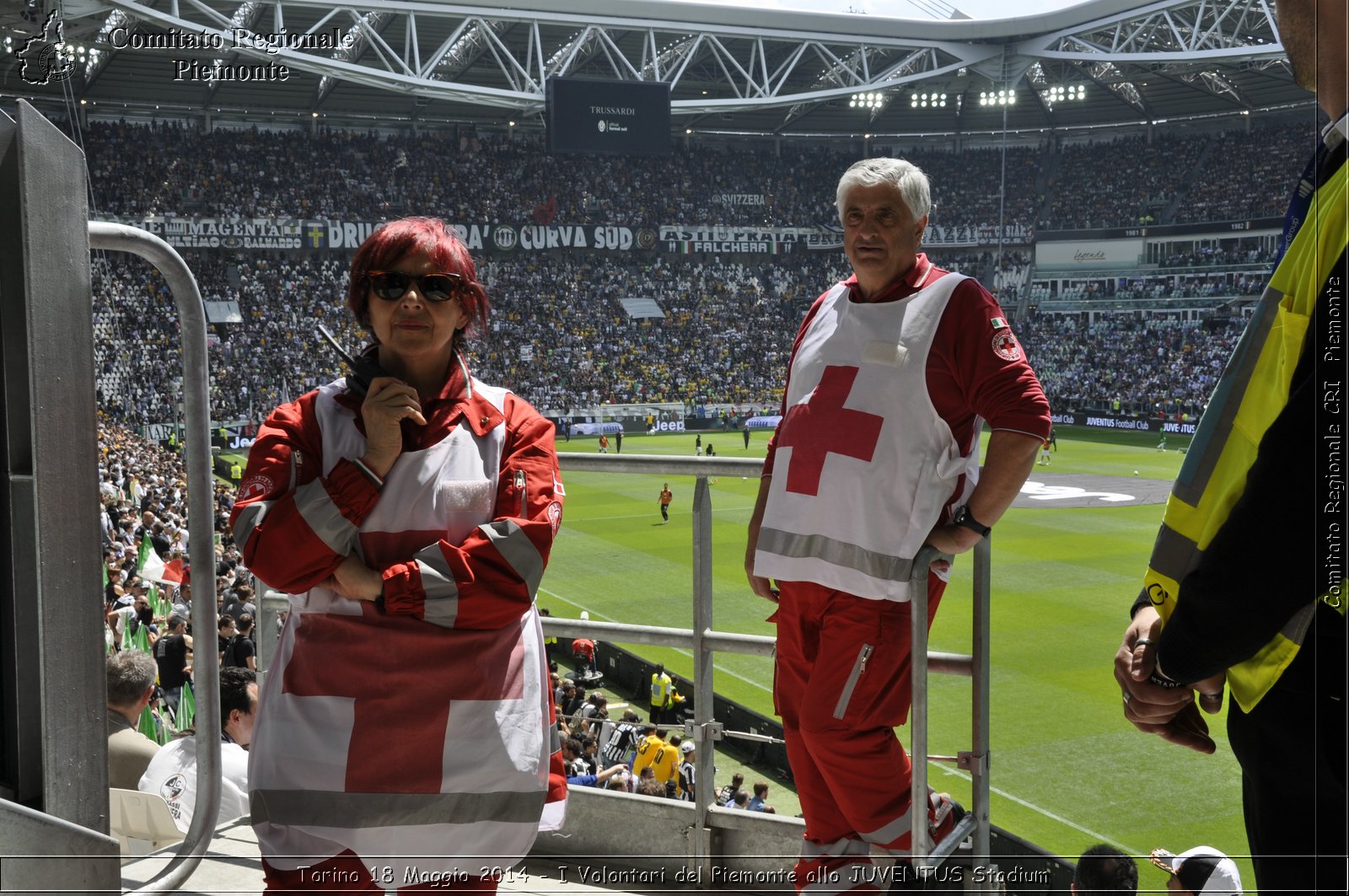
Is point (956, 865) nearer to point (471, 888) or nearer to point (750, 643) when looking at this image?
point (750, 643)

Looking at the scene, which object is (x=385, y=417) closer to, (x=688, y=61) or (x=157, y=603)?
(x=157, y=603)

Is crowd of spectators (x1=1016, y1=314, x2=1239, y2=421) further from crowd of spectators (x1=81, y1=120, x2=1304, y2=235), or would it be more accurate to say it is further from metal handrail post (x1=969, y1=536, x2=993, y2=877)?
metal handrail post (x1=969, y1=536, x2=993, y2=877)

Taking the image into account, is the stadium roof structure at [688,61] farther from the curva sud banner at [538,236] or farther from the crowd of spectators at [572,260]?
the curva sud banner at [538,236]

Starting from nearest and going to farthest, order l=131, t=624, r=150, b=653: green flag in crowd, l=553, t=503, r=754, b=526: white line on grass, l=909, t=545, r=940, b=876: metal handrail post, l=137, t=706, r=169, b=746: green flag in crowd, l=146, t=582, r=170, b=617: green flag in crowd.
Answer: l=909, t=545, r=940, b=876: metal handrail post < l=137, t=706, r=169, b=746: green flag in crowd < l=131, t=624, r=150, b=653: green flag in crowd < l=146, t=582, r=170, b=617: green flag in crowd < l=553, t=503, r=754, b=526: white line on grass

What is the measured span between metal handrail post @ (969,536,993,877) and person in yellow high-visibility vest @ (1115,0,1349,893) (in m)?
1.07

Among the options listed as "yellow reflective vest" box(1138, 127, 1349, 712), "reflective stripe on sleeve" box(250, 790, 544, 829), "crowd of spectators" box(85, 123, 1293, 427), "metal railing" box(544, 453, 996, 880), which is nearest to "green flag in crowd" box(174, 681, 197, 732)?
"metal railing" box(544, 453, 996, 880)

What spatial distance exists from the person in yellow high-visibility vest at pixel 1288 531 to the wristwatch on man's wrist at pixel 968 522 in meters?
0.98

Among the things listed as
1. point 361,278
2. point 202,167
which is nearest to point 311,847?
point 361,278

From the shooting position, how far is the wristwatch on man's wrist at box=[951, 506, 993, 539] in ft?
8.12

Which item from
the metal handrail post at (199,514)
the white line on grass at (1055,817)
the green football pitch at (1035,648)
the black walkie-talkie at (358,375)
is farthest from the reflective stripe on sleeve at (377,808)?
the white line on grass at (1055,817)

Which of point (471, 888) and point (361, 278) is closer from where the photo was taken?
point (471, 888)

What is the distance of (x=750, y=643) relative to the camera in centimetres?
309

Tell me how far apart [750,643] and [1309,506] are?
1930mm

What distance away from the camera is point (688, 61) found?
40.6 metres
